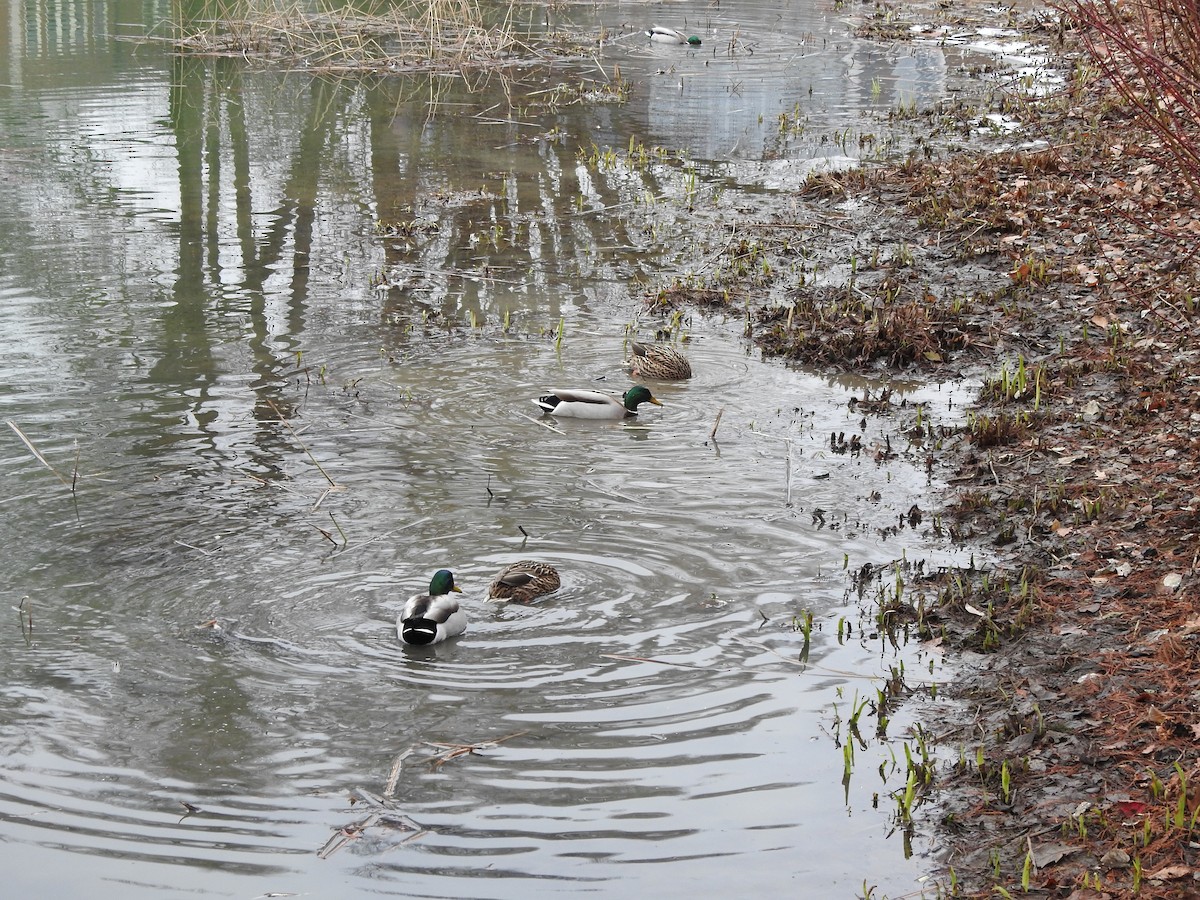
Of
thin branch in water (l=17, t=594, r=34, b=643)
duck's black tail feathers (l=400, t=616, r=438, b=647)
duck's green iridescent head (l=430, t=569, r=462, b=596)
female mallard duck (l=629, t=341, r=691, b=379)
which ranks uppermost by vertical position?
female mallard duck (l=629, t=341, r=691, b=379)

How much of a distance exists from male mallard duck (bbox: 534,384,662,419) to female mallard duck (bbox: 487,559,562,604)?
3123 mm

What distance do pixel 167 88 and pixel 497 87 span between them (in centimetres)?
646

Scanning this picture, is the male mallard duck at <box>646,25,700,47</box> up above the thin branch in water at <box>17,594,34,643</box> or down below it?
above

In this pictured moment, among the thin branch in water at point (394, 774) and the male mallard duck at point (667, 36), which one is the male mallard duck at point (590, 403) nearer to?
the thin branch in water at point (394, 774)

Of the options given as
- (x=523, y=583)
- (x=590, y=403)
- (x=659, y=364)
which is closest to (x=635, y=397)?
(x=590, y=403)

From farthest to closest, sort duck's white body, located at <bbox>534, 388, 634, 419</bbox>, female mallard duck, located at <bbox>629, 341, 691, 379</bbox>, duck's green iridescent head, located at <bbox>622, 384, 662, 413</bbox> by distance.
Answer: female mallard duck, located at <bbox>629, 341, 691, 379</bbox> → duck's green iridescent head, located at <bbox>622, 384, 662, 413</bbox> → duck's white body, located at <bbox>534, 388, 634, 419</bbox>

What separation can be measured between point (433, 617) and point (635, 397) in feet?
14.2

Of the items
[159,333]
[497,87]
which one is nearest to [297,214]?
[159,333]

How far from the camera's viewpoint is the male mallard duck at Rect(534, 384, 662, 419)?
425 inches

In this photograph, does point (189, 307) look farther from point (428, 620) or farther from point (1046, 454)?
point (1046, 454)

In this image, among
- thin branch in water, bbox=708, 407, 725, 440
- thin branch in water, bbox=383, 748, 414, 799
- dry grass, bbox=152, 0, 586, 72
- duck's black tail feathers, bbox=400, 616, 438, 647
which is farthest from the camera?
dry grass, bbox=152, 0, 586, 72

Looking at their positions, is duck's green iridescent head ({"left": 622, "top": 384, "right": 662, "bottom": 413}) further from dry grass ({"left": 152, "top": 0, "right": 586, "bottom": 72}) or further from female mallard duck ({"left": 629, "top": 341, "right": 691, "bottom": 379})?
dry grass ({"left": 152, "top": 0, "right": 586, "bottom": 72})

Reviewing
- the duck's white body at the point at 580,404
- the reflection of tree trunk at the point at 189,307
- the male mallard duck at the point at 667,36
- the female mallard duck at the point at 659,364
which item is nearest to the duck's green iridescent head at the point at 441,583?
the duck's white body at the point at 580,404

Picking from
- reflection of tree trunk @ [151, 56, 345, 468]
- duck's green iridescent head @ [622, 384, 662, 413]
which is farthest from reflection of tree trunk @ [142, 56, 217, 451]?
duck's green iridescent head @ [622, 384, 662, 413]
